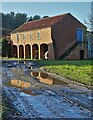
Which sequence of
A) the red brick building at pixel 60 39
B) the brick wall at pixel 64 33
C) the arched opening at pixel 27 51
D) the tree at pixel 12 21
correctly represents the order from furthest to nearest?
the tree at pixel 12 21 < the arched opening at pixel 27 51 < the brick wall at pixel 64 33 < the red brick building at pixel 60 39

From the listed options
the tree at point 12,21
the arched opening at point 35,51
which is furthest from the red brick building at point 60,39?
the tree at point 12,21

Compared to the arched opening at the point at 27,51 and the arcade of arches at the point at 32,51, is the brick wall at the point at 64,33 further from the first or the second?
the arched opening at the point at 27,51

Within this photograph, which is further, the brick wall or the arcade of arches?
the arcade of arches

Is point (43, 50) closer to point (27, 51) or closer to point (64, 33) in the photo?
point (27, 51)

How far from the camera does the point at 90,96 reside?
14383 mm

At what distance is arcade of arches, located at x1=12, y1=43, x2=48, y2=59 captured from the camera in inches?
2094

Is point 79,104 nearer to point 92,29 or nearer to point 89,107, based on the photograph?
point 89,107

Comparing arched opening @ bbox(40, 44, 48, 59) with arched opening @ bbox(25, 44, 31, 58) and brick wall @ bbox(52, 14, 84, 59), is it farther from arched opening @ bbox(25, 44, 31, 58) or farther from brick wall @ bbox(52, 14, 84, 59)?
arched opening @ bbox(25, 44, 31, 58)

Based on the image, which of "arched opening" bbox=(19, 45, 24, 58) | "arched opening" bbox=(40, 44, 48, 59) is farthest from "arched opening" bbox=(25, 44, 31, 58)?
"arched opening" bbox=(40, 44, 48, 59)

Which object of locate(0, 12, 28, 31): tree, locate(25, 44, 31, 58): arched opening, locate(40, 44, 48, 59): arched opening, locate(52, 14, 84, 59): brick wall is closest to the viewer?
locate(52, 14, 84, 59): brick wall

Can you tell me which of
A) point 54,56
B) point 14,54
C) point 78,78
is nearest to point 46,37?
point 54,56

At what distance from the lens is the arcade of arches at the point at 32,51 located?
53.2 metres

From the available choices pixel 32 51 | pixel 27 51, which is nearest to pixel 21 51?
pixel 27 51

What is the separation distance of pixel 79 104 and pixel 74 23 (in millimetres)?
38852
